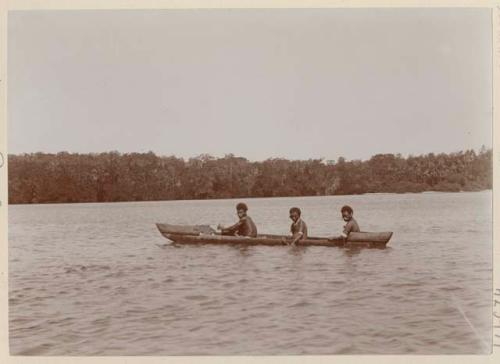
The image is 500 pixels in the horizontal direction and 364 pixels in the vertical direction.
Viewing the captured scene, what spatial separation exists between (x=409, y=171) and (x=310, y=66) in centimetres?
238

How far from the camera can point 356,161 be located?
26.2 ft

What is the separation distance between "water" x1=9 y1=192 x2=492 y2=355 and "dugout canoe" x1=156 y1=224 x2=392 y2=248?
0.61 ft

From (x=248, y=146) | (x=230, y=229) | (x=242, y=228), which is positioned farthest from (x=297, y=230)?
(x=248, y=146)

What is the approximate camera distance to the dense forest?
7.16 meters

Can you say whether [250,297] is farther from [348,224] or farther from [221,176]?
[348,224]

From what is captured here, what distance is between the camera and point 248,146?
761 cm

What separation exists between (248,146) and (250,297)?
1.74 metres

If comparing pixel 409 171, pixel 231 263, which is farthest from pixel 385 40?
pixel 231 263

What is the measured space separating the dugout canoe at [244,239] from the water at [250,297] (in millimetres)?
187

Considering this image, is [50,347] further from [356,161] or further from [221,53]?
[356,161]

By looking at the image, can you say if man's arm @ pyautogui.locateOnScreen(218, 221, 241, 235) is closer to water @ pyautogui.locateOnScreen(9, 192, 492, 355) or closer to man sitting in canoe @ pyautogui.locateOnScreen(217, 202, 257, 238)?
man sitting in canoe @ pyautogui.locateOnScreen(217, 202, 257, 238)

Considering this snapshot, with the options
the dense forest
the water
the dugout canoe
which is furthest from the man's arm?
the water

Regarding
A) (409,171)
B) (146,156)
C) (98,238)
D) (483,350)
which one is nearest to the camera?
(483,350)

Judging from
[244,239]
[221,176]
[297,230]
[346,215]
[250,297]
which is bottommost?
[250,297]
